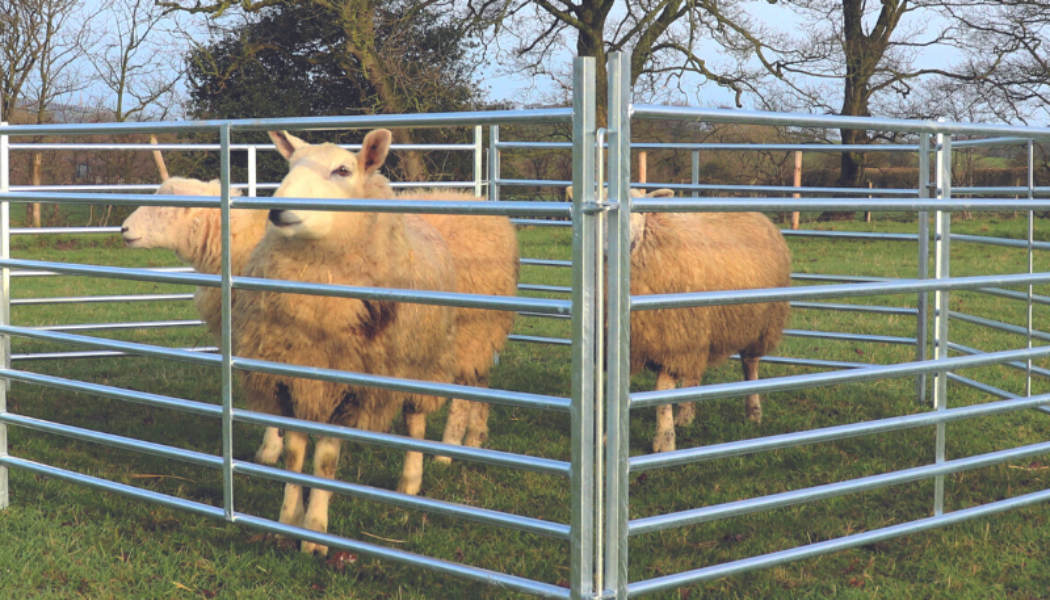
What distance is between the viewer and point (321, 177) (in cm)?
378

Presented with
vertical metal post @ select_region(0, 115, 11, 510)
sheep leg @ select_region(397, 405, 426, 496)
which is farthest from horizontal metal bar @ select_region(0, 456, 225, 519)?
sheep leg @ select_region(397, 405, 426, 496)

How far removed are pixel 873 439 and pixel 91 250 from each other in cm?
1465

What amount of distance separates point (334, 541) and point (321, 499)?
683 millimetres

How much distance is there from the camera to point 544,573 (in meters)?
3.62

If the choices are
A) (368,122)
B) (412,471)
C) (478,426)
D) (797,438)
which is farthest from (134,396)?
(797,438)

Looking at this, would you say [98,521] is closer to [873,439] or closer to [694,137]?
[873,439]

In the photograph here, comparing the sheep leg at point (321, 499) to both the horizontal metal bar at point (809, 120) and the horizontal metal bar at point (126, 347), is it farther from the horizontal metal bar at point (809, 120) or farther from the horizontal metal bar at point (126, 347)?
the horizontal metal bar at point (809, 120)

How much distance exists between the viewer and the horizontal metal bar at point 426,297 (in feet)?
8.95

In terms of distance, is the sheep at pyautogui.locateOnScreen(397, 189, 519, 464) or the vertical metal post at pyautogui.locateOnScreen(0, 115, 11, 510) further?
the sheep at pyautogui.locateOnScreen(397, 189, 519, 464)

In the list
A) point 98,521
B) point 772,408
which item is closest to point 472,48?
point 772,408

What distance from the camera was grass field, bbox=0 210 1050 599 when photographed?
3.56 meters

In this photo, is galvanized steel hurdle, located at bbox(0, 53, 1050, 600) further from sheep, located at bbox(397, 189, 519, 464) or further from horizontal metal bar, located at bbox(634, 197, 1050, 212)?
sheep, located at bbox(397, 189, 519, 464)

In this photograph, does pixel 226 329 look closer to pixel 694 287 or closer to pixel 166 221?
pixel 166 221

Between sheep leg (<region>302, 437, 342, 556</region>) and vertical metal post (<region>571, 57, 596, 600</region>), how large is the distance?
4.74ft
